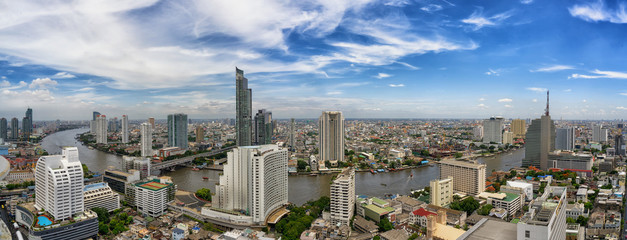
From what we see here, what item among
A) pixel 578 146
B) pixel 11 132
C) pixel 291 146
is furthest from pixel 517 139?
pixel 11 132

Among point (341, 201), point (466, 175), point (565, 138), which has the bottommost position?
point (341, 201)

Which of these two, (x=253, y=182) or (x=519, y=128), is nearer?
(x=253, y=182)

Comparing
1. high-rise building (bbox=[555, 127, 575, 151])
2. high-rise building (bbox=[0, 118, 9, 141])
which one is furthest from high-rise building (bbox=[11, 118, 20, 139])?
high-rise building (bbox=[555, 127, 575, 151])

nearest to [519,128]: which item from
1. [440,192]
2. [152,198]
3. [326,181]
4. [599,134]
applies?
[599,134]

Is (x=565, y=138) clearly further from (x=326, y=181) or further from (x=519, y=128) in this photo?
(x=326, y=181)

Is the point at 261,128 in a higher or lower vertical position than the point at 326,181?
higher

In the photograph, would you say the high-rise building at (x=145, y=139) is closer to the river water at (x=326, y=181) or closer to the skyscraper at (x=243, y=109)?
the river water at (x=326, y=181)
